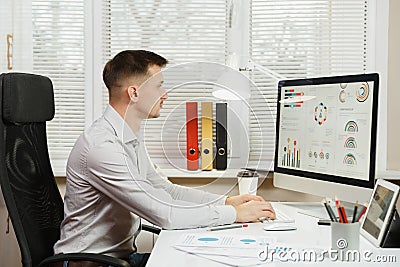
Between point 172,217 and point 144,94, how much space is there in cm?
40

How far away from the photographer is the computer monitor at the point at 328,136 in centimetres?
209

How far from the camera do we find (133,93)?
77.9 inches

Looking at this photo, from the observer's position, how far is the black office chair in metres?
1.92

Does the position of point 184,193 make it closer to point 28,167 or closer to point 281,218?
point 281,218

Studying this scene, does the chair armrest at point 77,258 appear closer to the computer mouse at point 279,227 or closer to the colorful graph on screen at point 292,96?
the computer mouse at point 279,227

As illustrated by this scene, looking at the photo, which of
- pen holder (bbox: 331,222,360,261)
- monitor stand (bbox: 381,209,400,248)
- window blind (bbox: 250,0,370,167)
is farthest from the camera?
window blind (bbox: 250,0,370,167)

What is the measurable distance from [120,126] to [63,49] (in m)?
1.11

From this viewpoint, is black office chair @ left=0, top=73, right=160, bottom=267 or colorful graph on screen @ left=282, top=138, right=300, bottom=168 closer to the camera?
black office chair @ left=0, top=73, right=160, bottom=267

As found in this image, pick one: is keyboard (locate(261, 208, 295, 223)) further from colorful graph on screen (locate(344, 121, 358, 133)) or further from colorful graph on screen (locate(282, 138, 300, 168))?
colorful graph on screen (locate(344, 121, 358, 133))

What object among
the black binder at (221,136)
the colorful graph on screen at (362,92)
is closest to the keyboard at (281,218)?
the black binder at (221,136)

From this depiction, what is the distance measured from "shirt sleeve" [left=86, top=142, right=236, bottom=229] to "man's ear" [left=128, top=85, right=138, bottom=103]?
17 centimetres

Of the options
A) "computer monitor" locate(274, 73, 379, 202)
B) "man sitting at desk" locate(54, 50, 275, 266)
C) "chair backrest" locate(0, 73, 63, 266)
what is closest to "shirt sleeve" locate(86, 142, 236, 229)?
"man sitting at desk" locate(54, 50, 275, 266)

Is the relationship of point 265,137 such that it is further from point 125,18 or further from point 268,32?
point 125,18

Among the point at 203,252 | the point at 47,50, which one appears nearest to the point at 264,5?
the point at 47,50
